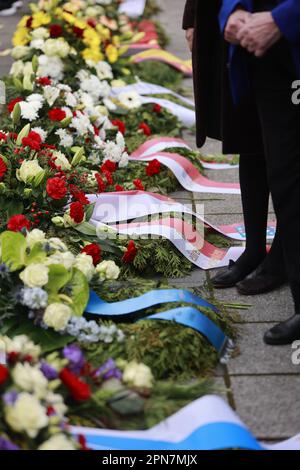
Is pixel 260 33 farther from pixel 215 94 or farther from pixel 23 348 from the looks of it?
pixel 23 348

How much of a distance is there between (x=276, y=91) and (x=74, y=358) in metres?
1.21

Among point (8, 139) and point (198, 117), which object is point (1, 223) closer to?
point (8, 139)

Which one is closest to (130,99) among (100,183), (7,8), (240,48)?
(100,183)

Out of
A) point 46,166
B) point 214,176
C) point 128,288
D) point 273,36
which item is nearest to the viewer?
point 273,36

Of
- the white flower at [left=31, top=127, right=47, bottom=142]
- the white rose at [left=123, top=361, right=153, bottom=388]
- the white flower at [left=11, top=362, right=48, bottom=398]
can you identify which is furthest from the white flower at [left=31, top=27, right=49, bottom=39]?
the white flower at [left=11, top=362, right=48, bottom=398]

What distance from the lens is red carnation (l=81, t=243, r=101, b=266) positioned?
3.80 m

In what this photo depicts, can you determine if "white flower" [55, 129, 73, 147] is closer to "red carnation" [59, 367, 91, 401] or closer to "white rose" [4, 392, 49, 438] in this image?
"red carnation" [59, 367, 91, 401]

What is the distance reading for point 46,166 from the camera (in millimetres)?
4355

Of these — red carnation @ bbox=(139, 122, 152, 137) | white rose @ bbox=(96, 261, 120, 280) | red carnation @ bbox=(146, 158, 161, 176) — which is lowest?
red carnation @ bbox=(139, 122, 152, 137)

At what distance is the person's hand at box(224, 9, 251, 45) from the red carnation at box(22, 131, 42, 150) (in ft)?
4.19

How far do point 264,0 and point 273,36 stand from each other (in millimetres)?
Answer: 197

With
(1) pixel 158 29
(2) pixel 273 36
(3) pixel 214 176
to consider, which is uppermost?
(2) pixel 273 36

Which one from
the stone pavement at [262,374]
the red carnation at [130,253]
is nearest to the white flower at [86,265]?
the red carnation at [130,253]

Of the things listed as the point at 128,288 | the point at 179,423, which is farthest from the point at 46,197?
the point at 179,423
